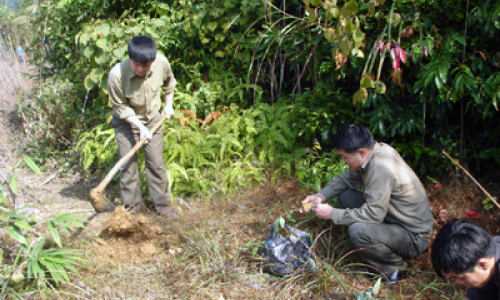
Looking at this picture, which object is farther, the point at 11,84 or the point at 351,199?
the point at 11,84

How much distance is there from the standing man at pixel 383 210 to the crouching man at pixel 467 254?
3.14 ft

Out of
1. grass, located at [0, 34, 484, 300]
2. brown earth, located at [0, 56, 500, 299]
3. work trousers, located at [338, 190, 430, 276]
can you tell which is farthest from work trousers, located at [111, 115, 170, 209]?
work trousers, located at [338, 190, 430, 276]

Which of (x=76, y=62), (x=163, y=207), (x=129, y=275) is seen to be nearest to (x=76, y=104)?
(x=76, y=62)

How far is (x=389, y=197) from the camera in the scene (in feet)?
9.86

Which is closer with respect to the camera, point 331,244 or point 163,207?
point 331,244

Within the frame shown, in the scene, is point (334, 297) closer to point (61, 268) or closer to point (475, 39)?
point (61, 268)

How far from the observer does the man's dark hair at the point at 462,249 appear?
76.4 inches

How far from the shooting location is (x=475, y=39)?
3.52 m

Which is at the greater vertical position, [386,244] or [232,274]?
[386,244]

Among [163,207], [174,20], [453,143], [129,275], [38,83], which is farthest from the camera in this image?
[38,83]

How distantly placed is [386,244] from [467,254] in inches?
45.3

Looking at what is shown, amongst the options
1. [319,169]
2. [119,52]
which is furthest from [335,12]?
[119,52]

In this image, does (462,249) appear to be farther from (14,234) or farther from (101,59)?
(101,59)

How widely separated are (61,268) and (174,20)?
13.2ft
